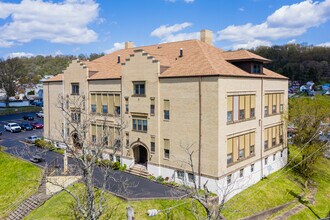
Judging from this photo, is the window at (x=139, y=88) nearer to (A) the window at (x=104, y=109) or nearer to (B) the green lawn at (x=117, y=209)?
(A) the window at (x=104, y=109)

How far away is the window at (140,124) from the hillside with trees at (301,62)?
101 m

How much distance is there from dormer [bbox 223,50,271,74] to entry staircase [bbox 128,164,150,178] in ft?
47.7

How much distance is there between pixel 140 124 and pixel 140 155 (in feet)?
13.7

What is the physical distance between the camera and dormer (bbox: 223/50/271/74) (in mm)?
30344

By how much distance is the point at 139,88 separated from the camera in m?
31.2

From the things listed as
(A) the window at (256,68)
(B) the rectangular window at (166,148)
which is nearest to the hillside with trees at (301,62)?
(A) the window at (256,68)

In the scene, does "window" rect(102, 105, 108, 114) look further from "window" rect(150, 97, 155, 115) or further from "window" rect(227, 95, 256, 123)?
"window" rect(227, 95, 256, 123)

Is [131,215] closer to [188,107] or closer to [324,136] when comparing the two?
[188,107]

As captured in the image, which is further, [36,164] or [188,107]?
[36,164]

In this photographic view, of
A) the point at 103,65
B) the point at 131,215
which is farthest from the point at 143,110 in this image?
the point at 131,215

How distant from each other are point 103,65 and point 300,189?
28.1m

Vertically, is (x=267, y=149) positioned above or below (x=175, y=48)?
below

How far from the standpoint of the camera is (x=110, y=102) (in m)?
34.5

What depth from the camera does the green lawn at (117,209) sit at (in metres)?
22.4
